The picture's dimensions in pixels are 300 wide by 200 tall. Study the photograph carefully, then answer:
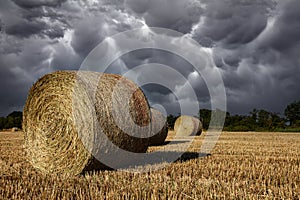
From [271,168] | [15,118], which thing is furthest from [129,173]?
[15,118]

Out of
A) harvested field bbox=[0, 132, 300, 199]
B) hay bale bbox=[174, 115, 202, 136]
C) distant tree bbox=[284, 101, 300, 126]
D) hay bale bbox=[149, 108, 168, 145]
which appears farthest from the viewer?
distant tree bbox=[284, 101, 300, 126]

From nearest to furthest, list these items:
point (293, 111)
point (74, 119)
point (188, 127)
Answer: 1. point (74, 119)
2. point (188, 127)
3. point (293, 111)

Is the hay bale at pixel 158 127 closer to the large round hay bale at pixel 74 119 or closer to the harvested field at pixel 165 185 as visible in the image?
the large round hay bale at pixel 74 119

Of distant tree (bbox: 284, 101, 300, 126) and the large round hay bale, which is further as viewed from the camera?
distant tree (bbox: 284, 101, 300, 126)

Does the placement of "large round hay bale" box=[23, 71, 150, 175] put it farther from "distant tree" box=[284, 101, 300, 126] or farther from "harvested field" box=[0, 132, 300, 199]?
"distant tree" box=[284, 101, 300, 126]

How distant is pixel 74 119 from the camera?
553cm

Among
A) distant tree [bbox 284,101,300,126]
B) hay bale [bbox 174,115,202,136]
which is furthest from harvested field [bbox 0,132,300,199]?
distant tree [bbox 284,101,300,126]

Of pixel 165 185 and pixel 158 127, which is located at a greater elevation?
pixel 158 127

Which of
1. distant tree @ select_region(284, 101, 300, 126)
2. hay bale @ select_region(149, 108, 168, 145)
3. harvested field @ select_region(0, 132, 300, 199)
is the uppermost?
distant tree @ select_region(284, 101, 300, 126)

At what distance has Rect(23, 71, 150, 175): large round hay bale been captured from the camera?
5.48 meters

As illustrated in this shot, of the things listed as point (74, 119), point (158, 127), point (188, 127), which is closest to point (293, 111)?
point (188, 127)

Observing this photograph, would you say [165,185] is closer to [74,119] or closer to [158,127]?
[74,119]

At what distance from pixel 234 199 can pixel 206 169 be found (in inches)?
82.5

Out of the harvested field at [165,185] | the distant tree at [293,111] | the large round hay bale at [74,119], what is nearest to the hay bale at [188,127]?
the large round hay bale at [74,119]
